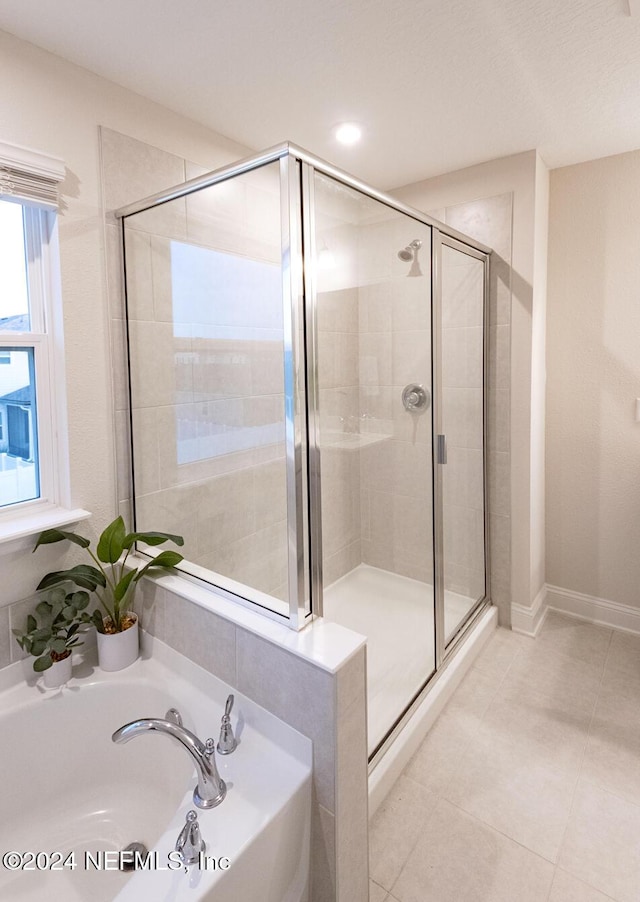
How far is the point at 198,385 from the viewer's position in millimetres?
1737

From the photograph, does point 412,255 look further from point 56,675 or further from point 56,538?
point 56,675

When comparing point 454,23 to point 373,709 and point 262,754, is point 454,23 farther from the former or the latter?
point 373,709

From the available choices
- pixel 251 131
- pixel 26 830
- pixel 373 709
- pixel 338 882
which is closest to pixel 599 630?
pixel 373 709

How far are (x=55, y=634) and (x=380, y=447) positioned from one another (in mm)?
1370

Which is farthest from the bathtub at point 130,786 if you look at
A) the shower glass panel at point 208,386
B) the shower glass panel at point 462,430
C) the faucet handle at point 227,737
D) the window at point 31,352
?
the shower glass panel at point 462,430

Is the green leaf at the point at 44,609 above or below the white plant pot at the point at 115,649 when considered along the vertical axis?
above

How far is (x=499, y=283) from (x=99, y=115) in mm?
1810

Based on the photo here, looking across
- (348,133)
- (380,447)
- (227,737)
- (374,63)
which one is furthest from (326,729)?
(348,133)

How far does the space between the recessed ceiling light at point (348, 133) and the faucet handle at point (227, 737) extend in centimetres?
209

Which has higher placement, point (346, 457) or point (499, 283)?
point (499, 283)

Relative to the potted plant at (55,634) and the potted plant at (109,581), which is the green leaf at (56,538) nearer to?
the potted plant at (109,581)

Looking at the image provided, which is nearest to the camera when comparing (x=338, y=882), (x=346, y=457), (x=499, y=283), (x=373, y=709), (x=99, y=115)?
(x=338, y=882)

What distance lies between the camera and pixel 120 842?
4.57 ft

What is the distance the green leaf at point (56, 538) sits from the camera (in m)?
1.54
